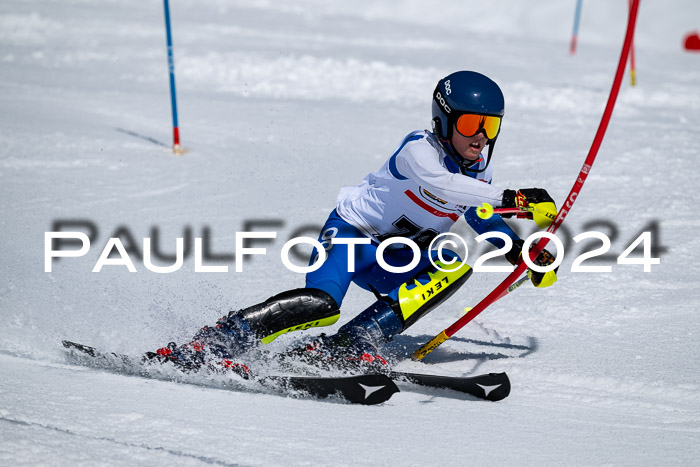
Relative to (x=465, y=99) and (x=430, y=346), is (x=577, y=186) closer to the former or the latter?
(x=465, y=99)

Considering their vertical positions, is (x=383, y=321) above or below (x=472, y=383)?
above

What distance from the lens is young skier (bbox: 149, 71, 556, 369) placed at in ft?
11.4

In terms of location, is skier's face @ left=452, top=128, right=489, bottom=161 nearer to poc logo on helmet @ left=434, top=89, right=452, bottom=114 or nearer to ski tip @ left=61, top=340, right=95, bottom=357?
poc logo on helmet @ left=434, top=89, right=452, bottom=114

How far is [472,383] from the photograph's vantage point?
11.5 feet

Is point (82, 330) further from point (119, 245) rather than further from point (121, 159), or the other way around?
point (121, 159)

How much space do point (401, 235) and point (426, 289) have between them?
0.30 meters

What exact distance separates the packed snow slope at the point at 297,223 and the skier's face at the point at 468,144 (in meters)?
1.08

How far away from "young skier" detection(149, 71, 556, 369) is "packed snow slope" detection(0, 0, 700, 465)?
301mm

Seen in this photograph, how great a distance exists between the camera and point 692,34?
56.7 feet

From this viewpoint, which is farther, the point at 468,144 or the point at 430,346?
the point at 430,346

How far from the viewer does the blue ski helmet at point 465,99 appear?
346cm

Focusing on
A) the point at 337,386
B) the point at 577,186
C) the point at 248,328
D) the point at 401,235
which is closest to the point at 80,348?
the point at 248,328

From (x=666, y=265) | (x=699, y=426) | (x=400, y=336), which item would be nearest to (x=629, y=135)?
(x=666, y=265)

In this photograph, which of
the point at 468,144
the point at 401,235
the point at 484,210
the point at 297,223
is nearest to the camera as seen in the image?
the point at 484,210
